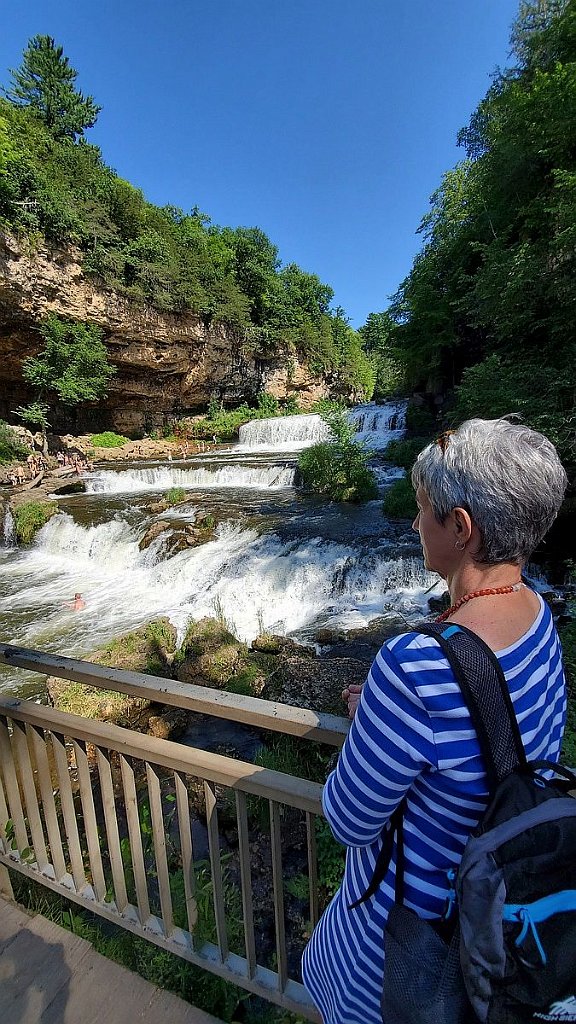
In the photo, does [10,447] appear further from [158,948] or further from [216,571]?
[158,948]

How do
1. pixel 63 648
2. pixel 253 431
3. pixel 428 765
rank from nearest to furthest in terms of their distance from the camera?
pixel 428 765, pixel 63 648, pixel 253 431

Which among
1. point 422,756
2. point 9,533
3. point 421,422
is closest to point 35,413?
point 9,533

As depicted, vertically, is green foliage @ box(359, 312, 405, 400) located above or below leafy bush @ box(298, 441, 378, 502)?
above

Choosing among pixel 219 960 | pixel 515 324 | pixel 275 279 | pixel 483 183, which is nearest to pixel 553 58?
pixel 483 183

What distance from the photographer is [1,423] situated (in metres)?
16.0

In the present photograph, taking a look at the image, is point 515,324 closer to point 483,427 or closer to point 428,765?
point 483,427

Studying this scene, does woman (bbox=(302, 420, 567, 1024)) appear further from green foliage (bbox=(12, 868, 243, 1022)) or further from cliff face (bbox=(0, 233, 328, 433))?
cliff face (bbox=(0, 233, 328, 433))

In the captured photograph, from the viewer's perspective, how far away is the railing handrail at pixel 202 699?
1.05m

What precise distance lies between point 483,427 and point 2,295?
754 inches

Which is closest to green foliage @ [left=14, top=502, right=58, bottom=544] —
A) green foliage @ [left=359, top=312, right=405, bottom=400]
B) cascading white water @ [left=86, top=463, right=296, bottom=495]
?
cascading white water @ [left=86, top=463, right=296, bottom=495]

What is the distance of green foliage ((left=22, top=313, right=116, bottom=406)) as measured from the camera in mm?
16797

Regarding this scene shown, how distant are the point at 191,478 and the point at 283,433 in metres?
7.29

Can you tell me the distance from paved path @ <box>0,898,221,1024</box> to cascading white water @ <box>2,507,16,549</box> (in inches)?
419

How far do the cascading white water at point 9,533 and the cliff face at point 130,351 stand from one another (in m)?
9.51
